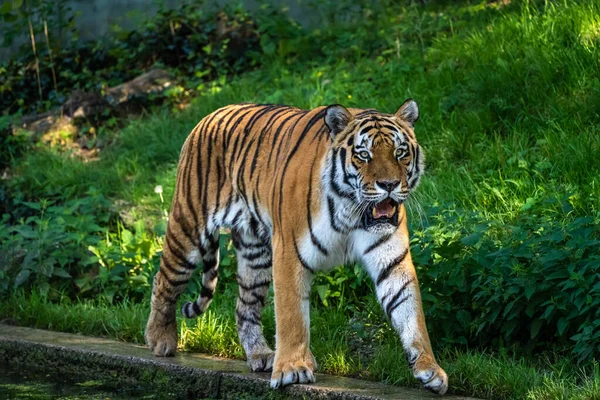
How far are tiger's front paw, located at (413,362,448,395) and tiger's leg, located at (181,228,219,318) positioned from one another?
152 centimetres

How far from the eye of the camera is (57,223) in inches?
278

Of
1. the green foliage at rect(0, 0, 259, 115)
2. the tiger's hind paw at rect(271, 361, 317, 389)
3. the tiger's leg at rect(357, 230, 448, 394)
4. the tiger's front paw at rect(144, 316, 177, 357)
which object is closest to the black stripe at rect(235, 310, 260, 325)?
the tiger's front paw at rect(144, 316, 177, 357)

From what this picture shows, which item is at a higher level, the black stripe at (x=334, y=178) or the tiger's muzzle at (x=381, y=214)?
the black stripe at (x=334, y=178)

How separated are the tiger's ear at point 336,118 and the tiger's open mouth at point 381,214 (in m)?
0.39

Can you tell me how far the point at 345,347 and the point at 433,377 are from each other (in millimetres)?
943

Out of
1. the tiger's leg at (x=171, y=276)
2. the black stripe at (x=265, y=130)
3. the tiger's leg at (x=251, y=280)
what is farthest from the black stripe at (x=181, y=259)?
the black stripe at (x=265, y=130)

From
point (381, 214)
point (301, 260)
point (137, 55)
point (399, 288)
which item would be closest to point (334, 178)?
point (381, 214)

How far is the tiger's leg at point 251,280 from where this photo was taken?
5.16m

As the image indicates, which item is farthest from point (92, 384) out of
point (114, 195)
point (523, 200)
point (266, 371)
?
point (114, 195)

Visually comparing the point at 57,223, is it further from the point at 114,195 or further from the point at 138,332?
the point at 138,332

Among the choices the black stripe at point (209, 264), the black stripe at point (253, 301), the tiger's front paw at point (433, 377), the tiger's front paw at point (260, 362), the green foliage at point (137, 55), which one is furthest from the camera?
the green foliage at point (137, 55)

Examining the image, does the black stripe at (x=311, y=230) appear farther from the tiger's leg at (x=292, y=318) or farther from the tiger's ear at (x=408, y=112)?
the tiger's ear at (x=408, y=112)

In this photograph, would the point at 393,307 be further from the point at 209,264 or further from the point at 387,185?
the point at 209,264

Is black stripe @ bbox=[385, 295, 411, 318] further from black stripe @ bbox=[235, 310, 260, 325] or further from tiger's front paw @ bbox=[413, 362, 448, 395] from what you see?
black stripe @ bbox=[235, 310, 260, 325]
